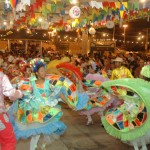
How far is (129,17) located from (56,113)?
39.5ft

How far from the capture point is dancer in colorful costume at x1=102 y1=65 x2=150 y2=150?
4.73 meters

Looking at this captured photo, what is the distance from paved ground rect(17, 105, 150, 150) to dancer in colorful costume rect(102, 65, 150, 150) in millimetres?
1103

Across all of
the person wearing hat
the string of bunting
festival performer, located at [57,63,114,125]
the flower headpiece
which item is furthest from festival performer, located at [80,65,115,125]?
the string of bunting

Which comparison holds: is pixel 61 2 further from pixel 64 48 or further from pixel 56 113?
pixel 64 48

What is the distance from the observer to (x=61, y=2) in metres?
14.1

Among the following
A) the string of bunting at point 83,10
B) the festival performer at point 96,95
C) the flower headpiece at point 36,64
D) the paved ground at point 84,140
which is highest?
the string of bunting at point 83,10

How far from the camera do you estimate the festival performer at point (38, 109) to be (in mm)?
4961

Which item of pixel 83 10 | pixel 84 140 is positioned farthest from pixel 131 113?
pixel 83 10

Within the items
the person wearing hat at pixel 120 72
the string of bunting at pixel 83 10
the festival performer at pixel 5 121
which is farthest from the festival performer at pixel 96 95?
the festival performer at pixel 5 121

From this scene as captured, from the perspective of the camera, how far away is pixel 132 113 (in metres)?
4.93

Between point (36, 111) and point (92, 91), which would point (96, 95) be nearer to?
point (92, 91)

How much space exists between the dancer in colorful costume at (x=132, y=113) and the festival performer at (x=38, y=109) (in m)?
0.84

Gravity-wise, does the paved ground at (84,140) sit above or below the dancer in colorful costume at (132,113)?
below

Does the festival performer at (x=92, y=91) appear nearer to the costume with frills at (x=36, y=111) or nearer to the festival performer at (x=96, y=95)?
the festival performer at (x=96, y=95)
